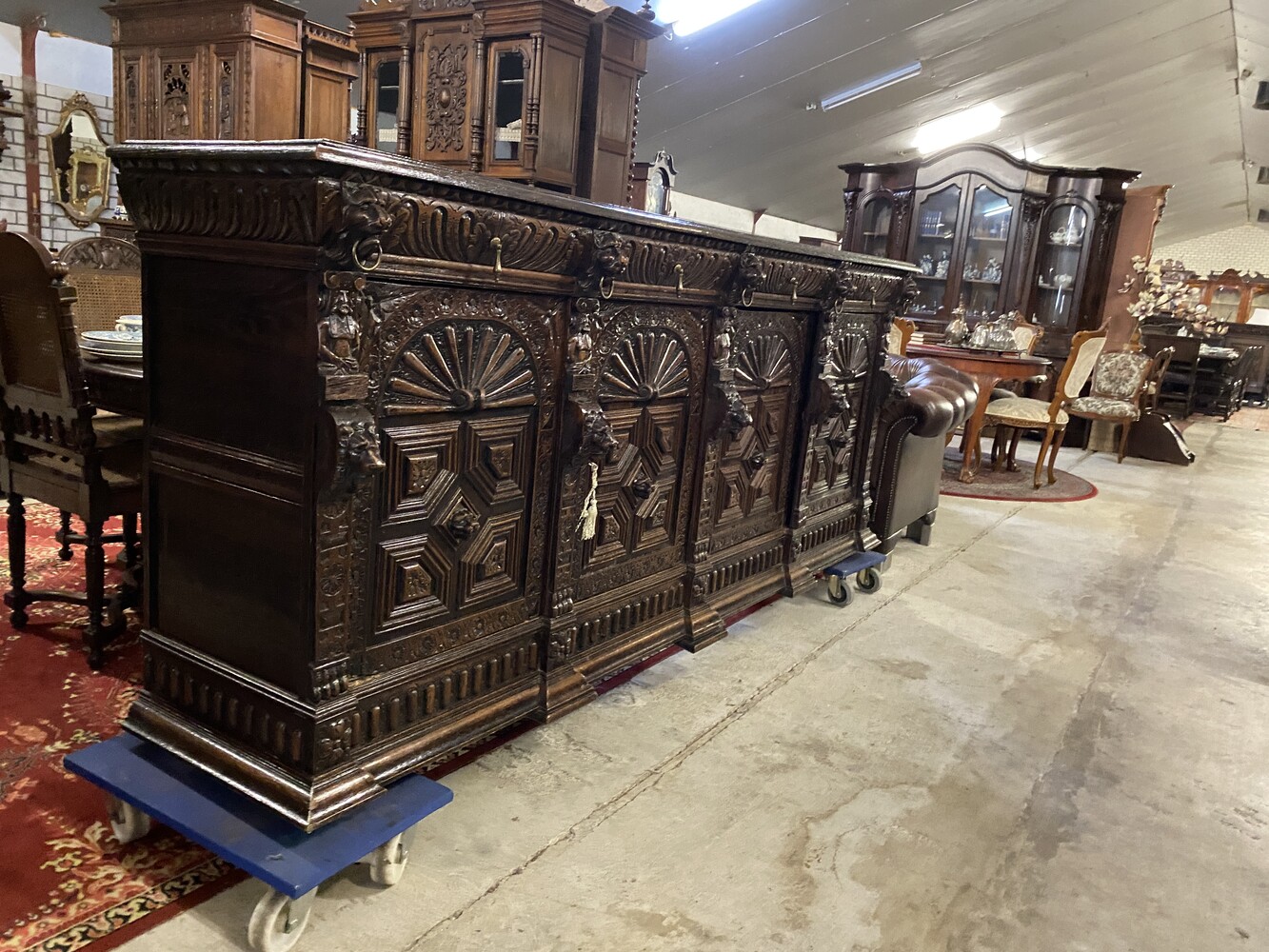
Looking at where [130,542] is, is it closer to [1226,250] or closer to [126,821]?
[126,821]

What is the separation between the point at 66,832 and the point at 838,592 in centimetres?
237

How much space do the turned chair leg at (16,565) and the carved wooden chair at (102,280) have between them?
0.99 m

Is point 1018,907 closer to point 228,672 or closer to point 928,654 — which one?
point 928,654

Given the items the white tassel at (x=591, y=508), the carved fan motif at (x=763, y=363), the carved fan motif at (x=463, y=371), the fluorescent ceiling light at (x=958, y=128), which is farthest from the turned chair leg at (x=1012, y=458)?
the carved fan motif at (x=463, y=371)

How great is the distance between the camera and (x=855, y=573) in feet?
10.7

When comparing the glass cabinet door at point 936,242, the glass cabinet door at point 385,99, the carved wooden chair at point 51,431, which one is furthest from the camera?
the glass cabinet door at point 936,242

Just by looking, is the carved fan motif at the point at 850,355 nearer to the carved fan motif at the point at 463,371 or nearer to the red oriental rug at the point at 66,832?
the carved fan motif at the point at 463,371

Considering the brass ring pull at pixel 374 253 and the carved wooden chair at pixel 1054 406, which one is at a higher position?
the brass ring pull at pixel 374 253

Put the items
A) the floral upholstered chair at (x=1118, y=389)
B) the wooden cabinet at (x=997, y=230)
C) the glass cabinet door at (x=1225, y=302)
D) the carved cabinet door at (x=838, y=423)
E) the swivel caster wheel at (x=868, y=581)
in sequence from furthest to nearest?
the glass cabinet door at (x=1225, y=302) < the wooden cabinet at (x=997, y=230) < the floral upholstered chair at (x=1118, y=389) < the swivel caster wheel at (x=868, y=581) < the carved cabinet door at (x=838, y=423)

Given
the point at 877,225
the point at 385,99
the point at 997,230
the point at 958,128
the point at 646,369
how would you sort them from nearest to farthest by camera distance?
the point at 646,369, the point at 385,99, the point at 997,230, the point at 877,225, the point at 958,128

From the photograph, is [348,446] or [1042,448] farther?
[1042,448]

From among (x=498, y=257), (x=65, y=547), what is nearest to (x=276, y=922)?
(x=498, y=257)

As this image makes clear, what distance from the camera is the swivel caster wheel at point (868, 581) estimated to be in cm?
329

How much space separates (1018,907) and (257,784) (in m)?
1.35
